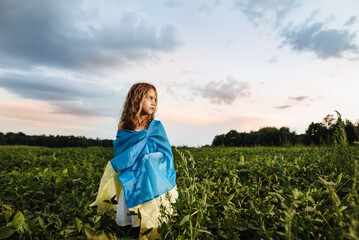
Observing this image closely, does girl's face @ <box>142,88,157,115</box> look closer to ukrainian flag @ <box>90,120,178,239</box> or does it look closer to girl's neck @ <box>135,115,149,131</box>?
girl's neck @ <box>135,115,149,131</box>

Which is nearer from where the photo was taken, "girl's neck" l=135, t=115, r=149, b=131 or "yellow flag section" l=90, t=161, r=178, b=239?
"yellow flag section" l=90, t=161, r=178, b=239

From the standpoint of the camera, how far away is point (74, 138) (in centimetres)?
2422

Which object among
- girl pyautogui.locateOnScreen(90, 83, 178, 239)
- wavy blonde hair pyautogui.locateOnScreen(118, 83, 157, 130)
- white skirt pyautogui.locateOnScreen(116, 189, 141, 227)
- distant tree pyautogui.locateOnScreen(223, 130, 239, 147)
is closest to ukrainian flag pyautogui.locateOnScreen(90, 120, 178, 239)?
girl pyautogui.locateOnScreen(90, 83, 178, 239)

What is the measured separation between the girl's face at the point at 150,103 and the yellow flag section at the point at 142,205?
4.10ft

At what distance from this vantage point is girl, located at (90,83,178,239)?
9.32 feet

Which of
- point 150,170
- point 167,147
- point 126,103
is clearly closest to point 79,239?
point 150,170

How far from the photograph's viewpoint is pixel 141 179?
302cm

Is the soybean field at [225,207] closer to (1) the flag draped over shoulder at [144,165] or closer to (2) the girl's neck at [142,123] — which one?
(1) the flag draped over shoulder at [144,165]

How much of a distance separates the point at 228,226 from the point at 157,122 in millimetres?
1988

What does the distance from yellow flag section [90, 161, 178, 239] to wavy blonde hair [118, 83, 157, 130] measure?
0.93 m

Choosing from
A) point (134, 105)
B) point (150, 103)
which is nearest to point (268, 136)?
point (150, 103)

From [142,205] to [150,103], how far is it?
6.71 feet

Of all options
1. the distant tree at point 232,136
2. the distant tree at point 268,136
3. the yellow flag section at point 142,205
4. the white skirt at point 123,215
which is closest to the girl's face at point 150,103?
the yellow flag section at point 142,205

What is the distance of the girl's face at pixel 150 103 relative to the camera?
14.3 feet
